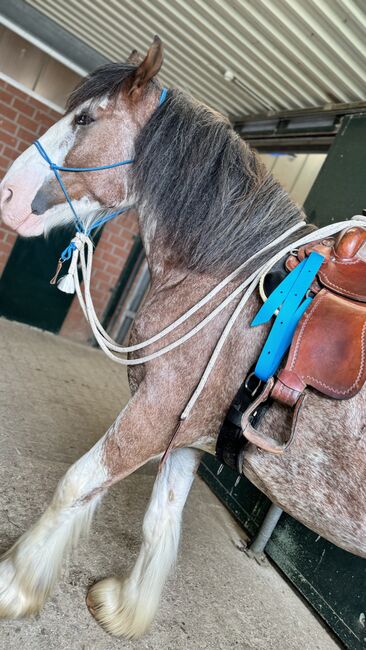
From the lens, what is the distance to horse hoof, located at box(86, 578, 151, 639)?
173 centimetres

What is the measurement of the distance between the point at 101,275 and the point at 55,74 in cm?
233

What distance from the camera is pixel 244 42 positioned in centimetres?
319

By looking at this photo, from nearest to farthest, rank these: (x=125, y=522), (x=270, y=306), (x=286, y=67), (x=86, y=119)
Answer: (x=270, y=306), (x=86, y=119), (x=125, y=522), (x=286, y=67)

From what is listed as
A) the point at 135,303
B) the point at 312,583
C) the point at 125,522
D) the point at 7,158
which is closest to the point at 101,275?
the point at 135,303

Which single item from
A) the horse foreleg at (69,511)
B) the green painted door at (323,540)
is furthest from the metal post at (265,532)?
the horse foreleg at (69,511)

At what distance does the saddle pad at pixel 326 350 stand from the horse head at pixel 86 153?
929mm

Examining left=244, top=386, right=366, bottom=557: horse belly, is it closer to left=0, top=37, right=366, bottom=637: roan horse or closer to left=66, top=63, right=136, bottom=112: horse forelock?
left=0, top=37, right=366, bottom=637: roan horse

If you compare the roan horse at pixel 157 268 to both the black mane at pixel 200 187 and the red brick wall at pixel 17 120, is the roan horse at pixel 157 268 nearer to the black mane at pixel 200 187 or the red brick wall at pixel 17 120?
the black mane at pixel 200 187

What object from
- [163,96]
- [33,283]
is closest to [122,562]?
[163,96]

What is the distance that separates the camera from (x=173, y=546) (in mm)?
1853

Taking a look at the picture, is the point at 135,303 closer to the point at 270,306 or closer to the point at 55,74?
the point at 55,74

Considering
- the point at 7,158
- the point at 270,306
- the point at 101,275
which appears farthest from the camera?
the point at 101,275

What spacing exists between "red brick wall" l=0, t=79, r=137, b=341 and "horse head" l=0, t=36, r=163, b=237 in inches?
126

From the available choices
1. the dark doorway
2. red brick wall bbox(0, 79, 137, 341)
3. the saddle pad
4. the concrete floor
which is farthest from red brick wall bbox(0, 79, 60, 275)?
the saddle pad
